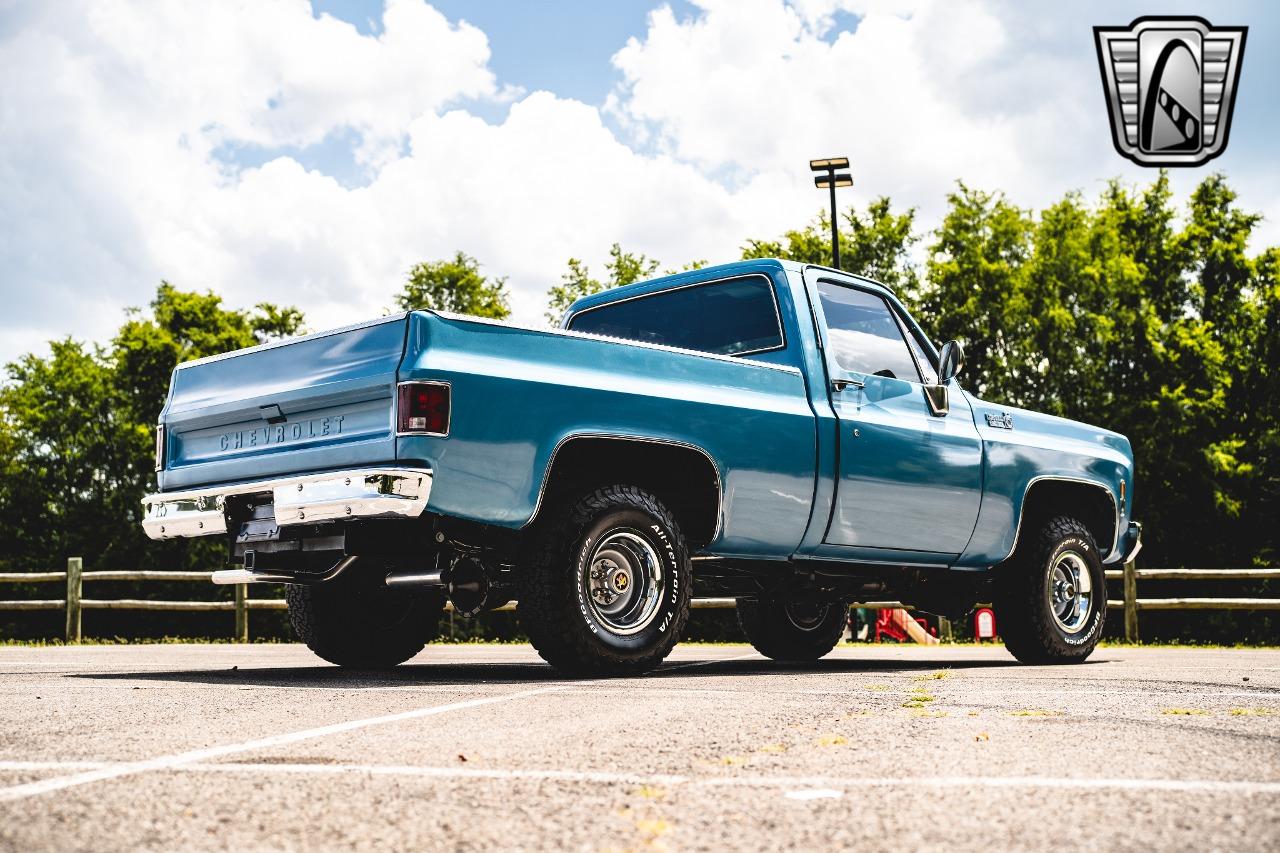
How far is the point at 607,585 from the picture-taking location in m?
6.98

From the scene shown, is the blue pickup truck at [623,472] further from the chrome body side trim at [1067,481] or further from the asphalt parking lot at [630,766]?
the asphalt parking lot at [630,766]

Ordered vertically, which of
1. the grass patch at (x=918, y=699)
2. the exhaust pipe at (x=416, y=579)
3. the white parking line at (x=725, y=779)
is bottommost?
the grass patch at (x=918, y=699)

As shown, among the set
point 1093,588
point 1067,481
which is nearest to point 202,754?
point 1067,481

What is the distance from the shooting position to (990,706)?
5.78 m

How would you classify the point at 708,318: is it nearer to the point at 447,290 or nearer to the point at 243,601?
the point at 243,601

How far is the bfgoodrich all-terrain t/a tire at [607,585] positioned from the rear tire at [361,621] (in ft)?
5.08

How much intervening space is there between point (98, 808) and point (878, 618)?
2573 cm

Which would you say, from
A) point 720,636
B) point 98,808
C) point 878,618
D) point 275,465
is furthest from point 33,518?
point 98,808

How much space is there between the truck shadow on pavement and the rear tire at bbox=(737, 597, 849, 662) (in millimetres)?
317

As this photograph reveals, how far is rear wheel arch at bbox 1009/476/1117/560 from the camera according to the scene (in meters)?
9.51

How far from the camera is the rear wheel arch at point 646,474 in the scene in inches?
270

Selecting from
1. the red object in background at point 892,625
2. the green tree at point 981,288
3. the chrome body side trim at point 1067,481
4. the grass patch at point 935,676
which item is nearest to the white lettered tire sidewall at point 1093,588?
the chrome body side trim at point 1067,481

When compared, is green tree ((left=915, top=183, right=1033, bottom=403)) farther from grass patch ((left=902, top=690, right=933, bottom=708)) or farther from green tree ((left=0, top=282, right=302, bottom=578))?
grass patch ((left=902, top=690, right=933, bottom=708))

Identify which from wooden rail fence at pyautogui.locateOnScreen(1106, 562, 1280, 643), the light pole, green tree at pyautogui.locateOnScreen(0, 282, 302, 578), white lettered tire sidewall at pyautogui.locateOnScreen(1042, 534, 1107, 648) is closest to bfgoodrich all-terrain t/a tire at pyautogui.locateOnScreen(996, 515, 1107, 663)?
white lettered tire sidewall at pyautogui.locateOnScreen(1042, 534, 1107, 648)
